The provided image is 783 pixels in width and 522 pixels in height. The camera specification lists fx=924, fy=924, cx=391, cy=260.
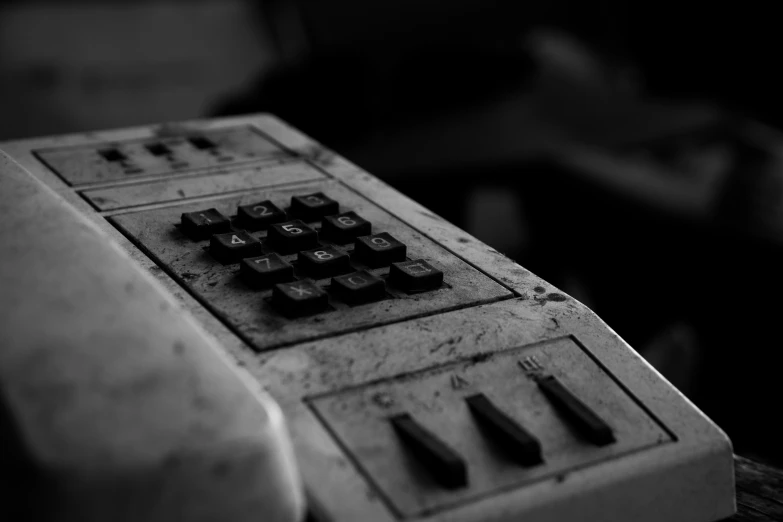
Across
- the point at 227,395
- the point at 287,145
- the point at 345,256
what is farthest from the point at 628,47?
the point at 227,395

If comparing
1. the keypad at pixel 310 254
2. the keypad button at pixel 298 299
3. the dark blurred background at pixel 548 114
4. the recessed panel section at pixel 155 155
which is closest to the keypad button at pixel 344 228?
the keypad at pixel 310 254

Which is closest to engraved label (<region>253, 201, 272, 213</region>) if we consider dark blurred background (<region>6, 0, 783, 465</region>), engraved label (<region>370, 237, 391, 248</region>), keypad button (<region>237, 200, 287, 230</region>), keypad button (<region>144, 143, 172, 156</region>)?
keypad button (<region>237, 200, 287, 230</region>)

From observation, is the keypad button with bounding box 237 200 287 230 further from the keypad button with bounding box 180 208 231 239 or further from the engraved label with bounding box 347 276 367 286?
the engraved label with bounding box 347 276 367 286

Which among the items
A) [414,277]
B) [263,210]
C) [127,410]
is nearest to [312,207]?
[263,210]

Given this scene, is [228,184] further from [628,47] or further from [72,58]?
[628,47]

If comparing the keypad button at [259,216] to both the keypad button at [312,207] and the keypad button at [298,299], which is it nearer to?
the keypad button at [312,207]

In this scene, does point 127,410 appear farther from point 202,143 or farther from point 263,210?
point 202,143
